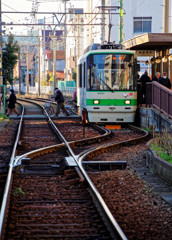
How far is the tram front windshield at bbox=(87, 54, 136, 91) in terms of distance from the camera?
75.8 feet

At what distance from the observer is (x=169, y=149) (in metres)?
11.8

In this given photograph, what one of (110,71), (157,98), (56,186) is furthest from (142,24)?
(56,186)

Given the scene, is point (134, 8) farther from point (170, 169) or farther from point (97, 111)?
point (170, 169)

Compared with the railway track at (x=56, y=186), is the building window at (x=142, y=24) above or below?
above

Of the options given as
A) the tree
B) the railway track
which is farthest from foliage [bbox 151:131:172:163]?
the tree

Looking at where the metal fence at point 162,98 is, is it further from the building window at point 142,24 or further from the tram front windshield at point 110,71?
the building window at point 142,24

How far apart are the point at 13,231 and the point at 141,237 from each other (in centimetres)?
155

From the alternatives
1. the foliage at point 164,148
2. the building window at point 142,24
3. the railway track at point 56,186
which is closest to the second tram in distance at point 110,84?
the railway track at point 56,186

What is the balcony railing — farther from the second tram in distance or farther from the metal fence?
the second tram in distance

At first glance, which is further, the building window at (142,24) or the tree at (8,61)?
the building window at (142,24)

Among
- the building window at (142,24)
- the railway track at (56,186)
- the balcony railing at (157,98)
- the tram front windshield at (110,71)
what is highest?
the building window at (142,24)

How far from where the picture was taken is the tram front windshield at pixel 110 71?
2311 cm

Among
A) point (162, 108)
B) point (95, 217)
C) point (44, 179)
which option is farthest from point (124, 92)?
point (95, 217)

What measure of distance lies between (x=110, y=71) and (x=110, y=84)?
1.84ft
